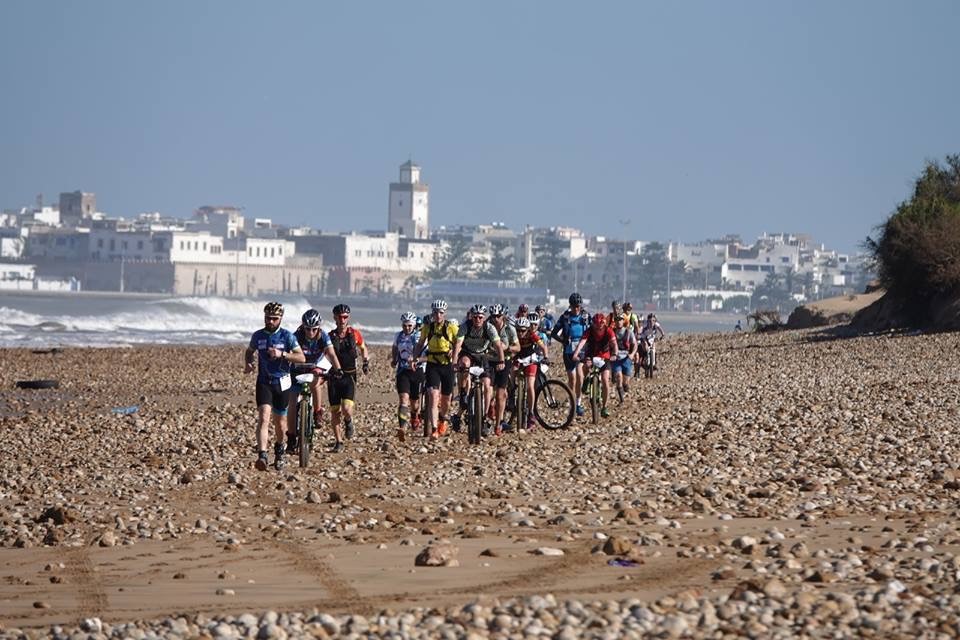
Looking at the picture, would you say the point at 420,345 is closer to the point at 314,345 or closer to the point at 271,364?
the point at 314,345

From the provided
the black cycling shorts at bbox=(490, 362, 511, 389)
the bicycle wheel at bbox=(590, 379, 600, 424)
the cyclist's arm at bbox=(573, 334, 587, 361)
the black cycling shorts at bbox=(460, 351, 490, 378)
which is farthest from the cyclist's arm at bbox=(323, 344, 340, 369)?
the bicycle wheel at bbox=(590, 379, 600, 424)

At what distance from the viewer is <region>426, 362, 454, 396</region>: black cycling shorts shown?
1748 centimetres

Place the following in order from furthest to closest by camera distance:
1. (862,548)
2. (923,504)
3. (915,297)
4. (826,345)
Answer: (915,297), (826,345), (923,504), (862,548)

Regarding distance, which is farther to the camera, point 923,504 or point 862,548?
point 923,504

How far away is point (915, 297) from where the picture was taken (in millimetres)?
45969

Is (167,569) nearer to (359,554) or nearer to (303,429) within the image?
(359,554)

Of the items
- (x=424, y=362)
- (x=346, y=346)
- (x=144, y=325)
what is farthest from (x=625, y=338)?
(x=144, y=325)

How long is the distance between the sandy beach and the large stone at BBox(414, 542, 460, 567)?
3cm

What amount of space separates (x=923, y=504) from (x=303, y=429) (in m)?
5.61

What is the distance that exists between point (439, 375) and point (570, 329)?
11.6 feet

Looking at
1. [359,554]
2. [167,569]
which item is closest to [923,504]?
[359,554]

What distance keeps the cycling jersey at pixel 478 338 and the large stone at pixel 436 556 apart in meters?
7.97

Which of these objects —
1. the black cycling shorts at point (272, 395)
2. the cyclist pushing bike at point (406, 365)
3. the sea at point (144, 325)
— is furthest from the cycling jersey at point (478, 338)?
the sea at point (144, 325)

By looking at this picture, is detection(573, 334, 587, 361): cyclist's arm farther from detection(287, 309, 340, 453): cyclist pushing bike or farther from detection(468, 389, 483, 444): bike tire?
detection(287, 309, 340, 453): cyclist pushing bike
